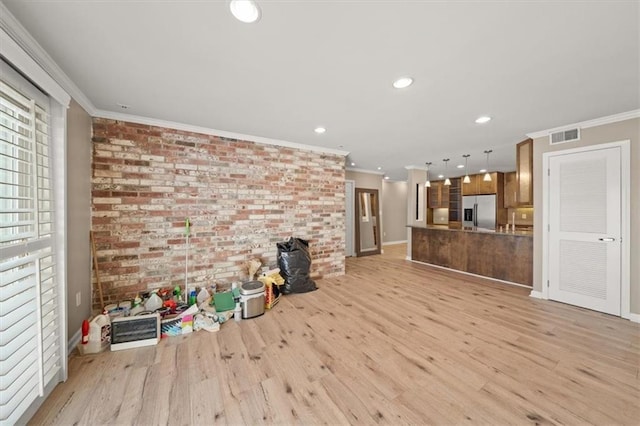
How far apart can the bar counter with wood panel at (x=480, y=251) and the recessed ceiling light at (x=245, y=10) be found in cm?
484

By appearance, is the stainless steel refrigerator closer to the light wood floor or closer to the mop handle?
the light wood floor

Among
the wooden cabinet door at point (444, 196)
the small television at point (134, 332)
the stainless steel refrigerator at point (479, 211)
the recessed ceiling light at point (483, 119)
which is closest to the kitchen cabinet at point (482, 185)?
the stainless steel refrigerator at point (479, 211)

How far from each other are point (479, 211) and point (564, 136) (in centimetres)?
412

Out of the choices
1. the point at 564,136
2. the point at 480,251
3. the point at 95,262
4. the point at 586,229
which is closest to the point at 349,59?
the point at 95,262

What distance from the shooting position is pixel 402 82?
1.96m

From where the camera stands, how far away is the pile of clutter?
82.3 inches

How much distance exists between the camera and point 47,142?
1.65 meters

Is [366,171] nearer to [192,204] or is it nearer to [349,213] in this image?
[349,213]

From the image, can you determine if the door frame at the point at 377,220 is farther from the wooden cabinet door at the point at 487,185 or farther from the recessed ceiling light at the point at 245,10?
the recessed ceiling light at the point at 245,10

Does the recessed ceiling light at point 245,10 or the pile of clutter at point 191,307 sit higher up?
the recessed ceiling light at point 245,10

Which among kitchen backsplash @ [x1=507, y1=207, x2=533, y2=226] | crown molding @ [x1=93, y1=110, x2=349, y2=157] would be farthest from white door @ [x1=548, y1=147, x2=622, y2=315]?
kitchen backsplash @ [x1=507, y1=207, x2=533, y2=226]

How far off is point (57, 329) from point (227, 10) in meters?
2.52

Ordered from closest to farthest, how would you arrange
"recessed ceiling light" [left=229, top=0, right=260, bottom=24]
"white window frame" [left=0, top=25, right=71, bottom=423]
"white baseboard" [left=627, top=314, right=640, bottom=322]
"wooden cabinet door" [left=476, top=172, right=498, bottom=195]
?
"recessed ceiling light" [left=229, top=0, right=260, bottom=24] < "white window frame" [left=0, top=25, right=71, bottom=423] < "white baseboard" [left=627, top=314, right=640, bottom=322] < "wooden cabinet door" [left=476, top=172, right=498, bottom=195]

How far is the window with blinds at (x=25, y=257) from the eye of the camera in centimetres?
125
